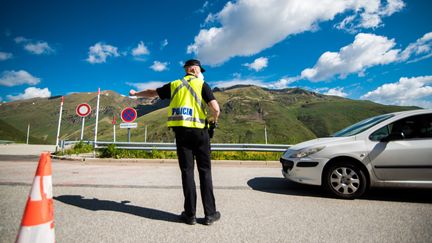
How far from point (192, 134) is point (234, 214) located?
134 centimetres

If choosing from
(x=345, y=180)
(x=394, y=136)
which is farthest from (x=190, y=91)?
(x=394, y=136)

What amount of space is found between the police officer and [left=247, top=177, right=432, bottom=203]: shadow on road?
2.20 metres

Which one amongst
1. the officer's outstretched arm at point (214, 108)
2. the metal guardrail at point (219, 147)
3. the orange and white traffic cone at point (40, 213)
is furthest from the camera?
the metal guardrail at point (219, 147)

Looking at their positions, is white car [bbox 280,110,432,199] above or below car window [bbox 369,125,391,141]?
below

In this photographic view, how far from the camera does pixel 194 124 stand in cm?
291

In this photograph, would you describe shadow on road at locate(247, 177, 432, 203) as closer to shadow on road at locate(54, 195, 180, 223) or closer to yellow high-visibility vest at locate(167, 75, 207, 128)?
shadow on road at locate(54, 195, 180, 223)

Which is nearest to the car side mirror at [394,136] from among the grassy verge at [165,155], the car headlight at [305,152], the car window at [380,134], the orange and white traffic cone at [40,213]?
the car window at [380,134]

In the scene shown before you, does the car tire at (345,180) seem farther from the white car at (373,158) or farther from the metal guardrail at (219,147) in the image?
the metal guardrail at (219,147)

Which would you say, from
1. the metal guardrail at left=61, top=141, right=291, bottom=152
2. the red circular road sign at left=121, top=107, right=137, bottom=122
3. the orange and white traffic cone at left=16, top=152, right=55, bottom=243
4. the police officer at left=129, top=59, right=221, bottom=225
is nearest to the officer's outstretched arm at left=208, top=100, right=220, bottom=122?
the police officer at left=129, top=59, right=221, bottom=225

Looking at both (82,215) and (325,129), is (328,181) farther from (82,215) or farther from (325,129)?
(325,129)

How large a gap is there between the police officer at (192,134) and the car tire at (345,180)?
2.36m

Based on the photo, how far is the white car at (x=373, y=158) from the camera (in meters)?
3.86

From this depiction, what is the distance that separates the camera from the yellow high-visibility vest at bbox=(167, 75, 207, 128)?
A: 292 cm

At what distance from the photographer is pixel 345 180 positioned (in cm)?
411
